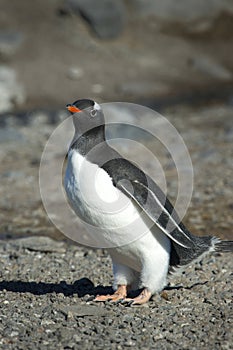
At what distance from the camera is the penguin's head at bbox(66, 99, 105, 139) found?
584 cm

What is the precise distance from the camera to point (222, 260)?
757cm

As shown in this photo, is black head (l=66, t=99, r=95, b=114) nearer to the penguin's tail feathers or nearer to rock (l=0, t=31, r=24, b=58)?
the penguin's tail feathers

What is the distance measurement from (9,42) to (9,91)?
2.64 metres

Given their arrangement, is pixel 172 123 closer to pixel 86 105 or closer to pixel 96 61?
pixel 96 61

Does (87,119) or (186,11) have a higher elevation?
(186,11)

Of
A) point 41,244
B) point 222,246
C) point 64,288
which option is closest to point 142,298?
point 222,246

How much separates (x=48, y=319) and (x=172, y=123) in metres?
10.2

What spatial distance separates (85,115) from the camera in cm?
584

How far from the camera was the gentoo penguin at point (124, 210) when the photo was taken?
555 cm

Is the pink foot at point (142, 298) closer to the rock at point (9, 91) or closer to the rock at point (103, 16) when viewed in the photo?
the rock at point (9, 91)

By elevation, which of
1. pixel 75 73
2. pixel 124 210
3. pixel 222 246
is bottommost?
pixel 222 246

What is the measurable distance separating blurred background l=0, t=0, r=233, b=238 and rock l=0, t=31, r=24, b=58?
28 millimetres

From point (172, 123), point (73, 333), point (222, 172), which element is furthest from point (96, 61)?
point (73, 333)

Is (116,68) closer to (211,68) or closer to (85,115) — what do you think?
(211,68)
